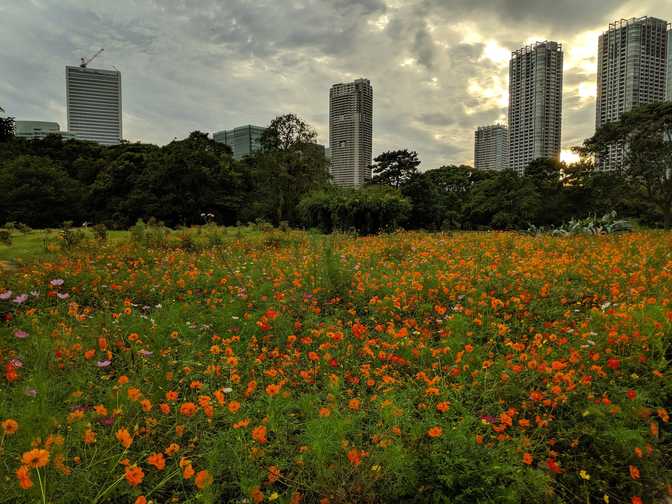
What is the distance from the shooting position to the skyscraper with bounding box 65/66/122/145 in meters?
68.4

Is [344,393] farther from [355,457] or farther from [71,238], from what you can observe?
[71,238]

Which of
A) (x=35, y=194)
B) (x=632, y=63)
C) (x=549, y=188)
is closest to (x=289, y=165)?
(x=35, y=194)

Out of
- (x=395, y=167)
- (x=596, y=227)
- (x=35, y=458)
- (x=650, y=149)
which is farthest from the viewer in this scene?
(x=395, y=167)

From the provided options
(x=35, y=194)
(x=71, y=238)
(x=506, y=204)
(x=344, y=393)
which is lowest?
(x=344, y=393)

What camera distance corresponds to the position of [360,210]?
16.5 m

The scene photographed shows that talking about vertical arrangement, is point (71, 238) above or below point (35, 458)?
above

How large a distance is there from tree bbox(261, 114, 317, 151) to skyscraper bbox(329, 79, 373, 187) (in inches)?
849

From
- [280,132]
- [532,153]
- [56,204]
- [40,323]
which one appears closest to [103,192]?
[56,204]

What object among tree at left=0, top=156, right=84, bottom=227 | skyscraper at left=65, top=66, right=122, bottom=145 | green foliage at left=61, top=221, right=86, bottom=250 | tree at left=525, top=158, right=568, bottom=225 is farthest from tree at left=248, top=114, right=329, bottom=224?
skyscraper at left=65, top=66, right=122, bottom=145

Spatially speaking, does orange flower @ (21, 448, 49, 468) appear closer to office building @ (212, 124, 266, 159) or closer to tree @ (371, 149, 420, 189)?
tree @ (371, 149, 420, 189)

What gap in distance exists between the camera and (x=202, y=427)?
77.0 inches

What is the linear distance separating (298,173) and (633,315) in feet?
77.5

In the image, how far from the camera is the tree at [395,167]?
34.3 meters

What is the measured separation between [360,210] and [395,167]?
19455 mm
